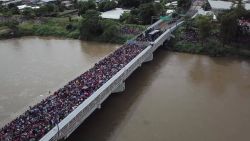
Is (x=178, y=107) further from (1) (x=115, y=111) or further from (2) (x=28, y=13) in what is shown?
(2) (x=28, y=13)

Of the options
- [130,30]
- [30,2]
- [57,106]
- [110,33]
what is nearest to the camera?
[57,106]

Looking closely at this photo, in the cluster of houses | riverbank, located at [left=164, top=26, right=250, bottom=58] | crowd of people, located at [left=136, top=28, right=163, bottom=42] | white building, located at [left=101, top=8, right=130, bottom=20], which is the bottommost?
riverbank, located at [left=164, top=26, right=250, bottom=58]

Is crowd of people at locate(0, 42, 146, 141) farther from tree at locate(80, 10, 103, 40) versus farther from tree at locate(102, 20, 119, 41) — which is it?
tree at locate(80, 10, 103, 40)

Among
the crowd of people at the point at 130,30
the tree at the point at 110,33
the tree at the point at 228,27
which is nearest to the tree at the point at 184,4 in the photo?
the crowd of people at the point at 130,30

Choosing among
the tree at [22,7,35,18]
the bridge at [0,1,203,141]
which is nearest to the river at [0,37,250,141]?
the bridge at [0,1,203,141]

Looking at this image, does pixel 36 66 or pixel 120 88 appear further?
pixel 36 66

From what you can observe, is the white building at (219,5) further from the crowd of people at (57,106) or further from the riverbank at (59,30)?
the crowd of people at (57,106)

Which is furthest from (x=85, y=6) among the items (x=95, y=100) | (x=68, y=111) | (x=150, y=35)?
(x=68, y=111)

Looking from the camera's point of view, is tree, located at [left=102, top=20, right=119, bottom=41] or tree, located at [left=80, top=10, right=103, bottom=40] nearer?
tree, located at [left=102, top=20, right=119, bottom=41]
